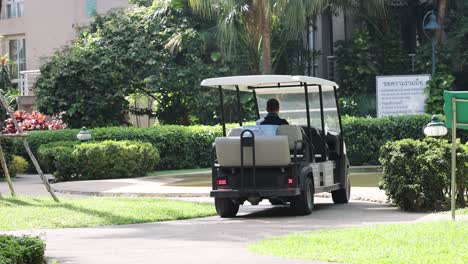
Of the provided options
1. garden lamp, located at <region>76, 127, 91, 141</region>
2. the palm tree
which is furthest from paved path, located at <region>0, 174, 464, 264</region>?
the palm tree

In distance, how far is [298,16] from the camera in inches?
1180

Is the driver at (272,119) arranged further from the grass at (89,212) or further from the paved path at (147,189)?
the paved path at (147,189)

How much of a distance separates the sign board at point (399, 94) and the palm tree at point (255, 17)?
3121 millimetres

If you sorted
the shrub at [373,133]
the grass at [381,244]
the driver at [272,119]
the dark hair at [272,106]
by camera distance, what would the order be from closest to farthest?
the grass at [381,244] < the driver at [272,119] < the dark hair at [272,106] < the shrub at [373,133]

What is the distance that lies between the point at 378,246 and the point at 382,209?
6.24 meters

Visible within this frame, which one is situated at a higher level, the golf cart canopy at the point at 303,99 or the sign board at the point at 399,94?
the sign board at the point at 399,94

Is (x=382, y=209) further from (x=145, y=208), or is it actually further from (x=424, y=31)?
(x=424, y=31)

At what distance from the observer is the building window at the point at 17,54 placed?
168ft

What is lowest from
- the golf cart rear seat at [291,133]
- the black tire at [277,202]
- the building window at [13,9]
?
the black tire at [277,202]

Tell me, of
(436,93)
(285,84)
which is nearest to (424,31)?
(436,93)

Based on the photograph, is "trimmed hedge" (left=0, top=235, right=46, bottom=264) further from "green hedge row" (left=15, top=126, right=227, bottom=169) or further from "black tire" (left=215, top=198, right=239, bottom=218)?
"green hedge row" (left=15, top=126, right=227, bottom=169)

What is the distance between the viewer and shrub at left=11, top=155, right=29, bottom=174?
29344mm

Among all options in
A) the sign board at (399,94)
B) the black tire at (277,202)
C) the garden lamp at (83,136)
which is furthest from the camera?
the sign board at (399,94)

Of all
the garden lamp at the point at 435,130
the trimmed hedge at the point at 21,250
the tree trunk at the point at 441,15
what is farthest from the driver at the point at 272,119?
the tree trunk at the point at 441,15
